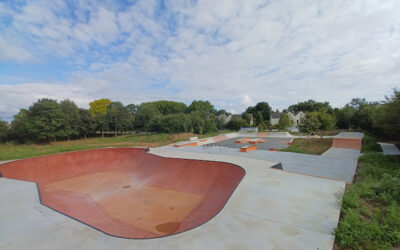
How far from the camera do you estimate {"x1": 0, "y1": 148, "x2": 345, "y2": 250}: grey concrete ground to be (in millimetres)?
2574

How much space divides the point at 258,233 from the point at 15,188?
768 cm

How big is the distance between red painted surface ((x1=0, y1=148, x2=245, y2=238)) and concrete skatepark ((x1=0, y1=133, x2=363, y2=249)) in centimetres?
4

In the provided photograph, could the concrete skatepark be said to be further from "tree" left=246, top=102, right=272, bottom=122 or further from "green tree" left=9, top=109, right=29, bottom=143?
"tree" left=246, top=102, right=272, bottom=122

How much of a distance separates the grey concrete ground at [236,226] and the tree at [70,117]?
78.6 ft

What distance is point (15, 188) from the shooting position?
5387 millimetres

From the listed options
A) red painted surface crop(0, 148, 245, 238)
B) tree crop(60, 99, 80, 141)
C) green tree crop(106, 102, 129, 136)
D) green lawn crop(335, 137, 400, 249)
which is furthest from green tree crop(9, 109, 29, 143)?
green lawn crop(335, 137, 400, 249)

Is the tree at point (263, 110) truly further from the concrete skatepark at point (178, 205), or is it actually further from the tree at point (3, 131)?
the tree at point (3, 131)

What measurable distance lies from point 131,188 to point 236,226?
5981 millimetres

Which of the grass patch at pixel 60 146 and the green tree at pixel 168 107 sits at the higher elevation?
the green tree at pixel 168 107

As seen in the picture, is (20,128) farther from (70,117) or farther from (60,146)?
(60,146)

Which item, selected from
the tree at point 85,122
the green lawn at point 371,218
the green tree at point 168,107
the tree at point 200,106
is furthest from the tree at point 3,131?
the tree at point 200,106

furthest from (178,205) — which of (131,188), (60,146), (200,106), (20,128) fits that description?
(200,106)

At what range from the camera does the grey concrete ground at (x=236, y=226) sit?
2.57 meters

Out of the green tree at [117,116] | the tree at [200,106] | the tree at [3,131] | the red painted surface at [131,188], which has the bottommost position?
the red painted surface at [131,188]
